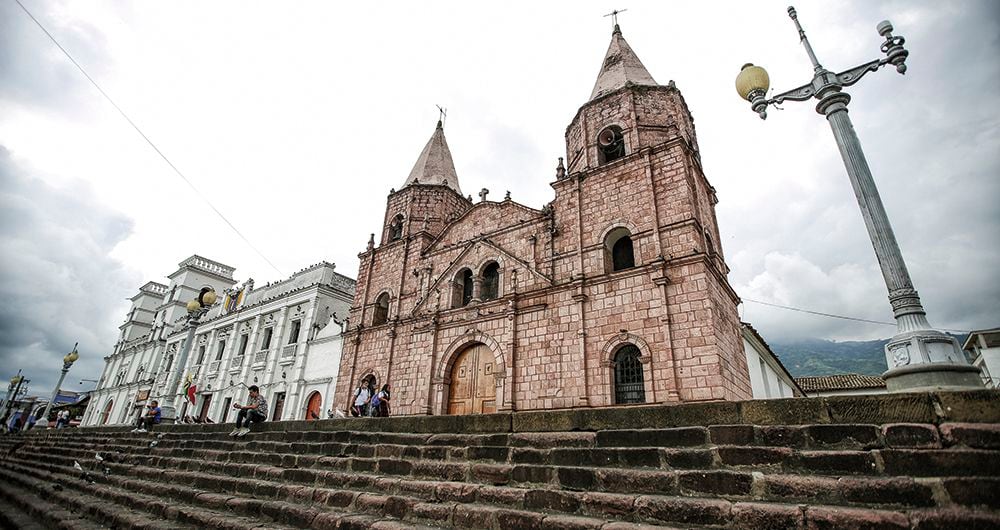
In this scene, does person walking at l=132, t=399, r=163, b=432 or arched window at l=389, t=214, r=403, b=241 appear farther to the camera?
arched window at l=389, t=214, r=403, b=241

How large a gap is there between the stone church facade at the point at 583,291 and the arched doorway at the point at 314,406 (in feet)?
6.64

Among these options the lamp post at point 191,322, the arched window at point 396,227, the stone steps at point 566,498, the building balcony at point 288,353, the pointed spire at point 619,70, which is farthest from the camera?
the building balcony at point 288,353

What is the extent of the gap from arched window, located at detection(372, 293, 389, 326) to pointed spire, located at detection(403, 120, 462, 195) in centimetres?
610

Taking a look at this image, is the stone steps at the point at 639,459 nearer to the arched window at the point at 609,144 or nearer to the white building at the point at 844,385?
the arched window at the point at 609,144

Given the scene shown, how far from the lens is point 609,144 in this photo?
51.7ft

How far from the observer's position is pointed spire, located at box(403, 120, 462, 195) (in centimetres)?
2208

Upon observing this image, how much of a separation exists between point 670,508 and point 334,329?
65.0 feet

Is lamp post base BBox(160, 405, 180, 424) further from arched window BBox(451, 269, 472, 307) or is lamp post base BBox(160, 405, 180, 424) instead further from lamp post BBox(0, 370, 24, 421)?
lamp post BBox(0, 370, 24, 421)

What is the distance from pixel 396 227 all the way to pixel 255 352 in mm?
11260

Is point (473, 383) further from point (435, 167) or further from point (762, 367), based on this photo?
point (762, 367)

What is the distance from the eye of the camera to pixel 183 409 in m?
26.9

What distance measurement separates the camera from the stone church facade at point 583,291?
11.6 meters

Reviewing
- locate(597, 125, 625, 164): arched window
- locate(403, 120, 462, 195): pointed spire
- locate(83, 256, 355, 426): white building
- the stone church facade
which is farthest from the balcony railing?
locate(597, 125, 625, 164): arched window

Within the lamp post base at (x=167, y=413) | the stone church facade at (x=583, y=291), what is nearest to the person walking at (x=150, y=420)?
the lamp post base at (x=167, y=413)
